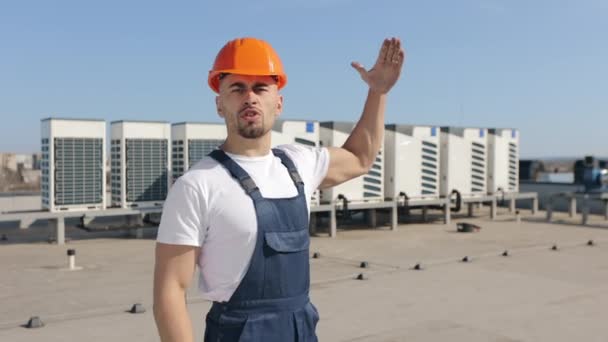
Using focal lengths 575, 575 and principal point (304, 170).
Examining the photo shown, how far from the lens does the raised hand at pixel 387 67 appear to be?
9.00 feet

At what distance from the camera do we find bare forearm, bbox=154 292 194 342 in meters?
2.01

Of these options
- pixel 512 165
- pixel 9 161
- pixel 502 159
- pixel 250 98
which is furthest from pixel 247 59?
pixel 9 161

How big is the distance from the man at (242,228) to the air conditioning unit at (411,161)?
16.5m

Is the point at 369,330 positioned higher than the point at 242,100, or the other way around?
the point at 242,100

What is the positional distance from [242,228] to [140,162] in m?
14.3

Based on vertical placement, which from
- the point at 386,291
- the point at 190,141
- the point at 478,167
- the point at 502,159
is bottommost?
the point at 386,291

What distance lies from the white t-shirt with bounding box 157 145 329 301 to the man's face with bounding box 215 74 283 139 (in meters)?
0.17

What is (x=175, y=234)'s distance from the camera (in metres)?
2.03

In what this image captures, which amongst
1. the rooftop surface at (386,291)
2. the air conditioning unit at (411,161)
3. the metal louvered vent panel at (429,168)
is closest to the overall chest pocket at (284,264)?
the rooftop surface at (386,291)

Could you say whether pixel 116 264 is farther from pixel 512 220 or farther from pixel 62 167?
pixel 512 220

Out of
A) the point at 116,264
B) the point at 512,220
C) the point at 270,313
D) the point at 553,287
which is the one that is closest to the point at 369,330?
the point at 553,287

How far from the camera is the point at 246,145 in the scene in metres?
2.31

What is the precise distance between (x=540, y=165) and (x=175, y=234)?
34473 millimetres

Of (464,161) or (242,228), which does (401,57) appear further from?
(464,161)
